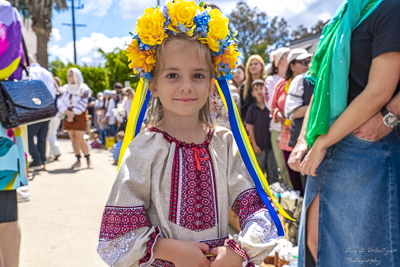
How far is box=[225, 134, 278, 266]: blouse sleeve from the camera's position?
4.37 feet

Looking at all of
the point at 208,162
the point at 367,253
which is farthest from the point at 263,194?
the point at 367,253

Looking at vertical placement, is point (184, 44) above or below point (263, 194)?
above

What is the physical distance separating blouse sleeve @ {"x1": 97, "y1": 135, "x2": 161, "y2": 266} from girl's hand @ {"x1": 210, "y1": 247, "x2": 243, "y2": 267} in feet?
0.76

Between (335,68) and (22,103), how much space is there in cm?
173

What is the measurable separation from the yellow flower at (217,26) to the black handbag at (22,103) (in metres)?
1.25

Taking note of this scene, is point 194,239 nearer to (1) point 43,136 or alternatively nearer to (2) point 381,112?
(2) point 381,112

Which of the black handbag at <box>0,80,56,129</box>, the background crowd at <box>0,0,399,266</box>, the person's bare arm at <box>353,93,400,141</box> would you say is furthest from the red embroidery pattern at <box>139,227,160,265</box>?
the black handbag at <box>0,80,56,129</box>

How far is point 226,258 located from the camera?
51.5 inches

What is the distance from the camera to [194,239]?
140 centimetres

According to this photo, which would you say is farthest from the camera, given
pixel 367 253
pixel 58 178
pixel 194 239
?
pixel 58 178

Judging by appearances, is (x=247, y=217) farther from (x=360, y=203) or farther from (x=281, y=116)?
(x=281, y=116)

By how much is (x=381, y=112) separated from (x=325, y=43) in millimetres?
478

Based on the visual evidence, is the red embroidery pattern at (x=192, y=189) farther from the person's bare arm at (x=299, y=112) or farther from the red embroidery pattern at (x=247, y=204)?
the person's bare arm at (x=299, y=112)

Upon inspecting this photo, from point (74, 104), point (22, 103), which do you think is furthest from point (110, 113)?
point (22, 103)
